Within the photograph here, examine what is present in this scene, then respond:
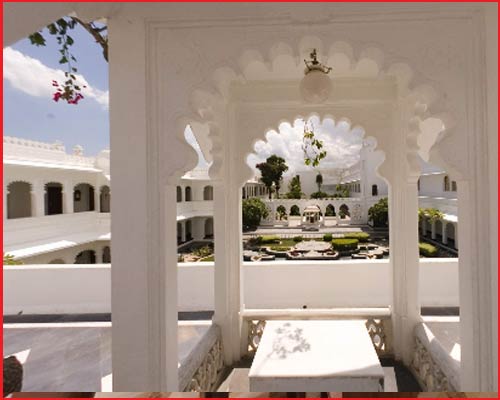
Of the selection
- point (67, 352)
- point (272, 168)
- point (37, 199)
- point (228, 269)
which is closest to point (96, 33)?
point (228, 269)

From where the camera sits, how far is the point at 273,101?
145 inches

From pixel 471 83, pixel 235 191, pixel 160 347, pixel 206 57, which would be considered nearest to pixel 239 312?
pixel 235 191

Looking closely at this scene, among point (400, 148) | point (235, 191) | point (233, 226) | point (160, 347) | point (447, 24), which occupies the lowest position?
point (160, 347)

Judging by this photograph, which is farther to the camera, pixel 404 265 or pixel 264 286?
pixel 264 286

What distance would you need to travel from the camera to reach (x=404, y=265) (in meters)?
3.88

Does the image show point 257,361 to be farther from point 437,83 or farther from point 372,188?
point 372,188

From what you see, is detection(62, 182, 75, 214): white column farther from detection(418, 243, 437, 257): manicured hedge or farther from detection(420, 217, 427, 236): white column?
detection(420, 217, 427, 236): white column

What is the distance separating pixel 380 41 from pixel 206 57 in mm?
1047

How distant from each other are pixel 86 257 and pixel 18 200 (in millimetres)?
3853

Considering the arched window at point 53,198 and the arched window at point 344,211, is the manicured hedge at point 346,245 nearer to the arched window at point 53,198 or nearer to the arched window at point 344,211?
the arched window at point 53,198

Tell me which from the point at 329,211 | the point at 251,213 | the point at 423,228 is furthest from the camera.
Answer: the point at 329,211

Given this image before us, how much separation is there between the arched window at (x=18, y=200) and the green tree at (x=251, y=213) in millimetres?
18210

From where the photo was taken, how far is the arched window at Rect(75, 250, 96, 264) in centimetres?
1576

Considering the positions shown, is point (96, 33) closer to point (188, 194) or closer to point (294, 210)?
point (188, 194)
